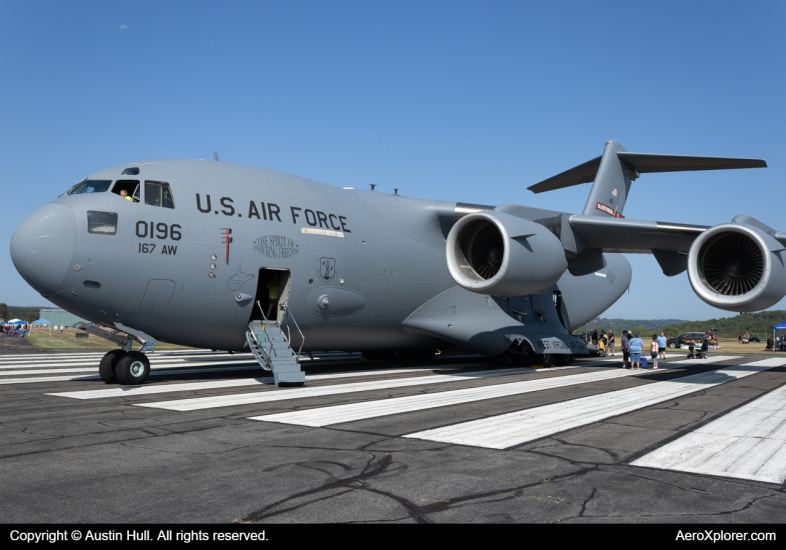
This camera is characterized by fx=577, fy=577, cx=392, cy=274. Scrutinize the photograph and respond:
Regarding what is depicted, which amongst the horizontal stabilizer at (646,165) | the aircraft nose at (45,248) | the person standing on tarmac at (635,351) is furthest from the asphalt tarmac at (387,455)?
the horizontal stabilizer at (646,165)

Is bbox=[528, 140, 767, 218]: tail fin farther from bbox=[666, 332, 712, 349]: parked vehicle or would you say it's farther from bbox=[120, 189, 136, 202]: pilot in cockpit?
bbox=[666, 332, 712, 349]: parked vehicle

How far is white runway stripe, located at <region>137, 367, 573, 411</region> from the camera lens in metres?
7.88

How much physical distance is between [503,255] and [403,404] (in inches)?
190

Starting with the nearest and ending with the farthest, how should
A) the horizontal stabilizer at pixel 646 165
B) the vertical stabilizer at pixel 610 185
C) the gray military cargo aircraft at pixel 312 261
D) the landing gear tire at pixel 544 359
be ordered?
the gray military cargo aircraft at pixel 312 261
the horizontal stabilizer at pixel 646 165
the landing gear tire at pixel 544 359
the vertical stabilizer at pixel 610 185

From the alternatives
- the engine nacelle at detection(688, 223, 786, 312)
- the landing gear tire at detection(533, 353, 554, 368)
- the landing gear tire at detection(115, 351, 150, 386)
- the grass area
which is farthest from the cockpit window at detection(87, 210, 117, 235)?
the grass area

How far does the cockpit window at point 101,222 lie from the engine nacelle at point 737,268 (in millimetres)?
10345

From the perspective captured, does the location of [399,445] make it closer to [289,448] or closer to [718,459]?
[289,448]

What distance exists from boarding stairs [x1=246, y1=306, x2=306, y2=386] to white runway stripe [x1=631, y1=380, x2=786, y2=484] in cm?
648

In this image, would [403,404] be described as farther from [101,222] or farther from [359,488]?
[101,222]

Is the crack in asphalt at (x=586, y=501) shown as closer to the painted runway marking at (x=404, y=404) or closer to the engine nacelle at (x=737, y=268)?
the painted runway marking at (x=404, y=404)

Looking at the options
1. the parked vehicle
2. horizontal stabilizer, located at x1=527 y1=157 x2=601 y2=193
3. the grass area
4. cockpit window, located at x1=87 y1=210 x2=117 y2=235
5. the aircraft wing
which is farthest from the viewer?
the parked vehicle

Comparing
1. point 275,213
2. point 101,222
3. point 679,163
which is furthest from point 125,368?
point 679,163

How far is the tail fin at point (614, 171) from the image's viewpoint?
15992mm
